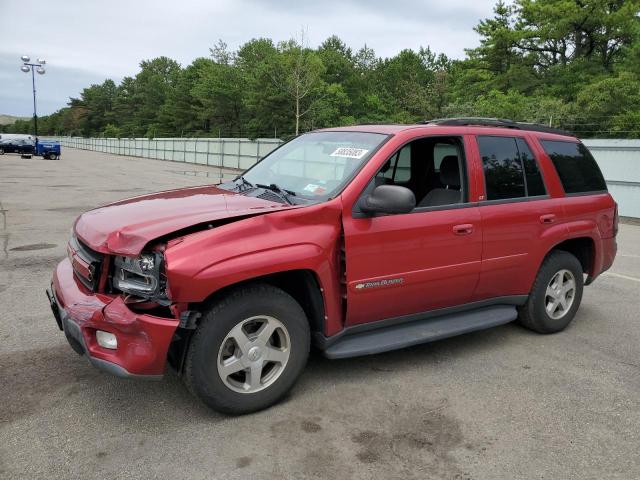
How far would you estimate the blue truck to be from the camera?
39.4 meters

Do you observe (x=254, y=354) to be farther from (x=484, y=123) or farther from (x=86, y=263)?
(x=484, y=123)

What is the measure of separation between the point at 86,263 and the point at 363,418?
6.34 ft

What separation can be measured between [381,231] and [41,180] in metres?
19.7

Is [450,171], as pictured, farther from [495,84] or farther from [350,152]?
[495,84]

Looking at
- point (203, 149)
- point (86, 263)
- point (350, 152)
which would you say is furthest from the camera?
point (203, 149)

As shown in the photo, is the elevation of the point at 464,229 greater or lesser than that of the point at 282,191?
lesser

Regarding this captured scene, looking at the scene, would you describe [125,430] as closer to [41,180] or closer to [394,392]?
[394,392]

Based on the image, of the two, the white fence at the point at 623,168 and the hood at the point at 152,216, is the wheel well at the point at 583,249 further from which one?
the white fence at the point at 623,168

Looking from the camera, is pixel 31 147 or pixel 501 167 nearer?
pixel 501 167

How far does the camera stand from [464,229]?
398cm

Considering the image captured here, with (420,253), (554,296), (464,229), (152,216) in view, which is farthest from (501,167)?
(152,216)

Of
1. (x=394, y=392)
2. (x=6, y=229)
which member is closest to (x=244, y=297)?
(x=394, y=392)

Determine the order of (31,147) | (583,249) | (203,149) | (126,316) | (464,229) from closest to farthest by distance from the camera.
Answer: (126,316)
(464,229)
(583,249)
(203,149)
(31,147)

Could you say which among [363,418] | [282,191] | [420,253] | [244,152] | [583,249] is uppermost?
[282,191]
